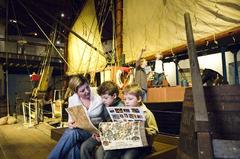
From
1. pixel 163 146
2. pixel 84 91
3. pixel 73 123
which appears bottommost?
pixel 163 146

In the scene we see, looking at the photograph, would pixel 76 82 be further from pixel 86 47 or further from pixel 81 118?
pixel 86 47

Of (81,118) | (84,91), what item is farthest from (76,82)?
(81,118)

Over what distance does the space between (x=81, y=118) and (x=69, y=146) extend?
0.31 meters

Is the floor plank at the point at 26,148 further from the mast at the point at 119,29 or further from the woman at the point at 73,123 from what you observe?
the mast at the point at 119,29

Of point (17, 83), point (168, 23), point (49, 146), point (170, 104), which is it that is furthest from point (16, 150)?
point (17, 83)

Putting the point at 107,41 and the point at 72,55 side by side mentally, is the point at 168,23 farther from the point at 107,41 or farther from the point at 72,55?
the point at 107,41

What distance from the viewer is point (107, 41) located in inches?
438

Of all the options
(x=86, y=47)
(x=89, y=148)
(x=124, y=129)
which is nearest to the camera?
(x=124, y=129)

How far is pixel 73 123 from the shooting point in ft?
6.51

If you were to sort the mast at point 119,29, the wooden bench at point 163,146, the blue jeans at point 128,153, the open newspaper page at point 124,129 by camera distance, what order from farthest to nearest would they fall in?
the mast at point 119,29 < the wooden bench at point 163,146 < the blue jeans at point 128,153 < the open newspaper page at point 124,129

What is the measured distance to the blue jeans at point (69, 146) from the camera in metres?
1.91

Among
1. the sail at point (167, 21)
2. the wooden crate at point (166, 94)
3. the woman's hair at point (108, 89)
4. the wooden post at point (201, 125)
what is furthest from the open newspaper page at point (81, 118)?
the sail at point (167, 21)

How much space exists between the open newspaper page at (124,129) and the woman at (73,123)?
0.43 meters

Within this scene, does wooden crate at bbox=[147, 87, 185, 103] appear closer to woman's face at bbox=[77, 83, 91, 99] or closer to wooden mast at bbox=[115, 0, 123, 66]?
woman's face at bbox=[77, 83, 91, 99]
